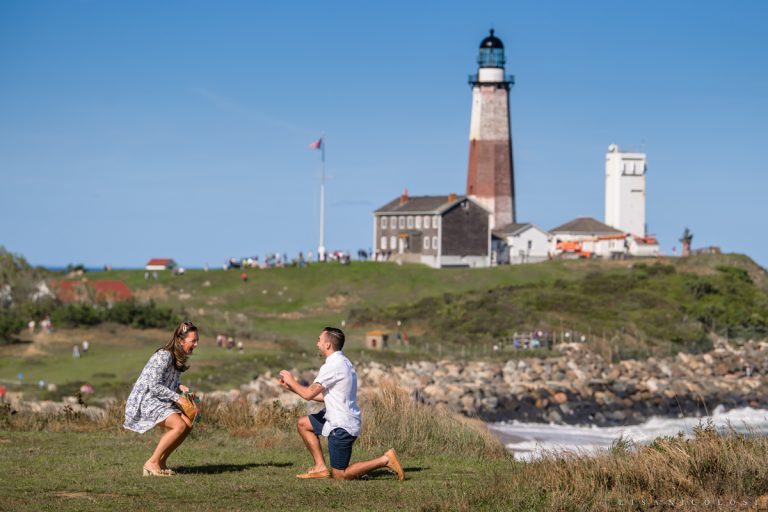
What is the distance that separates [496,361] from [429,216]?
107ft

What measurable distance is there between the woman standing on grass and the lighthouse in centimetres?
6879

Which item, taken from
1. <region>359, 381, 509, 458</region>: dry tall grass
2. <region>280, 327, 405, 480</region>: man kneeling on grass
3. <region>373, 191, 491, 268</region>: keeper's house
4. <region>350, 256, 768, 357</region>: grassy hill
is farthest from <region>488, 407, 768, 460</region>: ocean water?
<region>373, 191, 491, 268</region>: keeper's house

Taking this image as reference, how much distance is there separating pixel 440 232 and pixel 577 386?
37030 mm

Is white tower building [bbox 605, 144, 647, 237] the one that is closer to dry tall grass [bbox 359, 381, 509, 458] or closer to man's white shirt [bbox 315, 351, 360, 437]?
dry tall grass [bbox 359, 381, 509, 458]

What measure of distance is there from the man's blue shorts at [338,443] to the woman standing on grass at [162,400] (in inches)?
51.4

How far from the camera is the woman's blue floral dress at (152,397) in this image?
1193cm

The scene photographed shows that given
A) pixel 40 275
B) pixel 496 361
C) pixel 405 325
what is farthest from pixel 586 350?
pixel 40 275

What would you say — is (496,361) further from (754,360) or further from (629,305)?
(629,305)

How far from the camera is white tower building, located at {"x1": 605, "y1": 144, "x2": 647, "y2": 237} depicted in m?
88.9

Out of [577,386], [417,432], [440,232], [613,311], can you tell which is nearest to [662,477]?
[417,432]

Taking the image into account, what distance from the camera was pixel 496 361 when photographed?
43.8m

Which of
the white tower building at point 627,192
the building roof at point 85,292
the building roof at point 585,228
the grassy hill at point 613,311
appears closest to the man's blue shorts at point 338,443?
the grassy hill at point 613,311

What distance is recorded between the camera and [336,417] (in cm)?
1200

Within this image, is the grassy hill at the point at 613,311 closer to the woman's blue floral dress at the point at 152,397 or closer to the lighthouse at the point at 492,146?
the lighthouse at the point at 492,146
